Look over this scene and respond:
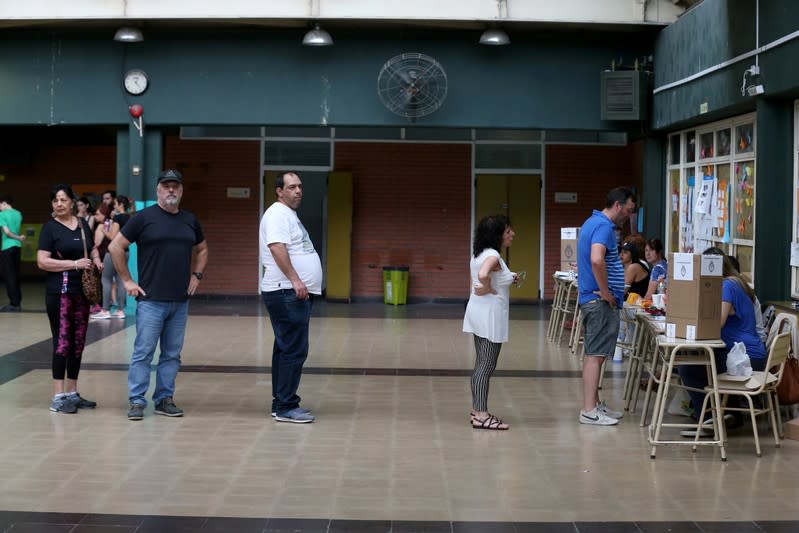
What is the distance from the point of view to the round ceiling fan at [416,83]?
13883 millimetres

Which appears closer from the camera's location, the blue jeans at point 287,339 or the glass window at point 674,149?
the blue jeans at point 287,339

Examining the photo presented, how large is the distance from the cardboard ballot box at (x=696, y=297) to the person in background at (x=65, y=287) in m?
4.11

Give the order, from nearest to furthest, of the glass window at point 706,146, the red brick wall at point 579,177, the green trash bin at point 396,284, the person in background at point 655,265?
the person in background at point 655,265, the glass window at point 706,146, the green trash bin at point 396,284, the red brick wall at point 579,177

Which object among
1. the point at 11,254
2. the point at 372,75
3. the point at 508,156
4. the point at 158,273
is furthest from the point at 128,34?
the point at 158,273

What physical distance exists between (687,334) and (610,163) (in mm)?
11055

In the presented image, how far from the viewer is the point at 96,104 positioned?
47.7ft

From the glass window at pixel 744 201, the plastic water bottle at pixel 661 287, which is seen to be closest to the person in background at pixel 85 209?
the plastic water bottle at pixel 661 287

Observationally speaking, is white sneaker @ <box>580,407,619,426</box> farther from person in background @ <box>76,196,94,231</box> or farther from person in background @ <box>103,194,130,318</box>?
person in background @ <box>76,196,94,231</box>

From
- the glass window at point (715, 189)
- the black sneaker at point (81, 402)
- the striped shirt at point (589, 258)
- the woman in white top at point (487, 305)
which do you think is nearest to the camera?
the woman in white top at point (487, 305)

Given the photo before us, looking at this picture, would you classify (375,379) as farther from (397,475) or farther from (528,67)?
(528,67)

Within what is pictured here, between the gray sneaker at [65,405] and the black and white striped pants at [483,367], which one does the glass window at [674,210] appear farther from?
the gray sneaker at [65,405]

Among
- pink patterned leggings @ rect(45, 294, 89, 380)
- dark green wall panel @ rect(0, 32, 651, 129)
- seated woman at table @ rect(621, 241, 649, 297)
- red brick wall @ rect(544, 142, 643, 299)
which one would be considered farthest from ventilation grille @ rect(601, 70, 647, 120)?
pink patterned leggings @ rect(45, 294, 89, 380)

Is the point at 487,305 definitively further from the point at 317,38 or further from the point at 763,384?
the point at 317,38

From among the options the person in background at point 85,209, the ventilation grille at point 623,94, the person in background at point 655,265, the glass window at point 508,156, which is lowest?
the person in background at point 655,265
